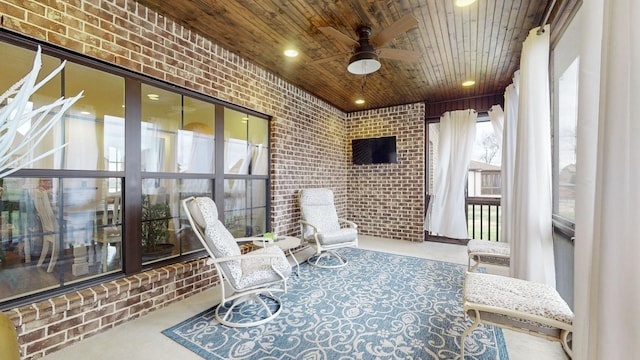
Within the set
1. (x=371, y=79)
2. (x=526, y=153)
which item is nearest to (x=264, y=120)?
(x=371, y=79)

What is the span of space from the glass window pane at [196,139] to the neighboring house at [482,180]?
4.31m

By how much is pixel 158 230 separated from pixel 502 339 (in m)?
3.07

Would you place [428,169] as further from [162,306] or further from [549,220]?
[162,306]

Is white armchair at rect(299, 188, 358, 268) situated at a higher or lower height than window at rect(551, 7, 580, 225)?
lower

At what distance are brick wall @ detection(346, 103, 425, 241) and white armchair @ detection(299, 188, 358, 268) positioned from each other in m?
1.54

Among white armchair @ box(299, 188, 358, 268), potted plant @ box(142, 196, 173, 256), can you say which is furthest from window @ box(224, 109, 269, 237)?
potted plant @ box(142, 196, 173, 256)

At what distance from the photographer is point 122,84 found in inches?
91.7

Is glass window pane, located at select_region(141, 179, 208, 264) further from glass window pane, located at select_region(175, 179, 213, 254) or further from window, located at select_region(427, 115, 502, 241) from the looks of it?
window, located at select_region(427, 115, 502, 241)

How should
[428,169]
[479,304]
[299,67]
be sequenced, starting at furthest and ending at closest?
[428,169] < [299,67] < [479,304]

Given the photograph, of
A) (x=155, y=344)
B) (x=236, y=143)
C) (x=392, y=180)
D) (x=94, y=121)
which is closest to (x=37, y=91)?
(x=94, y=121)

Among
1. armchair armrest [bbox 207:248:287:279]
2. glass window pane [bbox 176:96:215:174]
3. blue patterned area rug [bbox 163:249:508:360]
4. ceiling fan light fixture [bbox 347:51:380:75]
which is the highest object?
ceiling fan light fixture [bbox 347:51:380:75]

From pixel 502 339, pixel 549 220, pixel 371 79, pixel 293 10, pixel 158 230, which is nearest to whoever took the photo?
pixel 502 339

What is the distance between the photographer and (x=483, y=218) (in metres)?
5.06

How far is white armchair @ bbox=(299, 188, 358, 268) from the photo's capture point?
3.56 meters
